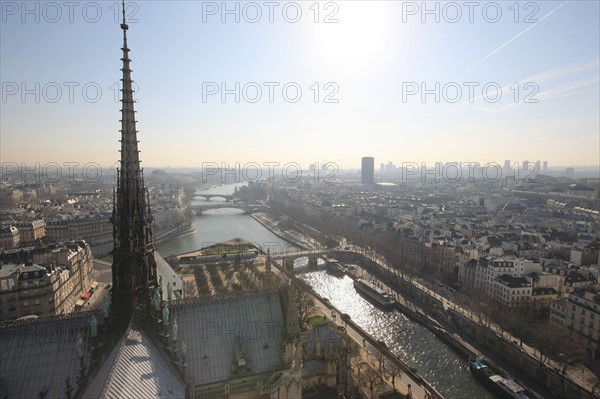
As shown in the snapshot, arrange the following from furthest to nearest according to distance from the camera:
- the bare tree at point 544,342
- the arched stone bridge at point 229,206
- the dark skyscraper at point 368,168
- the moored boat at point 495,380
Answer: the dark skyscraper at point 368,168 < the arched stone bridge at point 229,206 < the bare tree at point 544,342 < the moored boat at point 495,380

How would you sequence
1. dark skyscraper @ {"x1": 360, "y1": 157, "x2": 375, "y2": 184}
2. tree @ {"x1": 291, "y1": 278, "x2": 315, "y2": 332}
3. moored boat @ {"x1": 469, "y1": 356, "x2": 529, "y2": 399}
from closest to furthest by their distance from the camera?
moored boat @ {"x1": 469, "y1": 356, "x2": 529, "y2": 399} → tree @ {"x1": 291, "y1": 278, "x2": 315, "y2": 332} → dark skyscraper @ {"x1": 360, "y1": 157, "x2": 375, "y2": 184}

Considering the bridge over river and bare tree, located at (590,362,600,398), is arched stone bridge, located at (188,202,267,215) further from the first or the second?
bare tree, located at (590,362,600,398)

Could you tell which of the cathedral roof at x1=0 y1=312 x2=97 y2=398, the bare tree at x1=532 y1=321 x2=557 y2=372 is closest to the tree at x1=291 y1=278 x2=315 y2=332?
the bare tree at x1=532 y1=321 x2=557 y2=372

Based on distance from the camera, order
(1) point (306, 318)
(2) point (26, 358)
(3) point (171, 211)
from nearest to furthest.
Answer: (2) point (26, 358) < (1) point (306, 318) < (3) point (171, 211)

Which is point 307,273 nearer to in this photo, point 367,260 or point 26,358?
point 367,260

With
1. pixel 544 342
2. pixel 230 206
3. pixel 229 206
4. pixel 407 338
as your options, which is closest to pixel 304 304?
pixel 407 338

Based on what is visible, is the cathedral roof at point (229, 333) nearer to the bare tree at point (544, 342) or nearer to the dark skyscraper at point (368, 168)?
the bare tree at point (544, 342)

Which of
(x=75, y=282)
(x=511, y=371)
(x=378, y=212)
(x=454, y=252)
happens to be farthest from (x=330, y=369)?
(x=378, y=212)

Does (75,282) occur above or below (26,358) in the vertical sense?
below

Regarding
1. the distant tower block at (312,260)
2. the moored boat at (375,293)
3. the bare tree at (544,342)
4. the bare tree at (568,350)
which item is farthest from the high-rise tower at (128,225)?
the distant tower block at (312,260)
